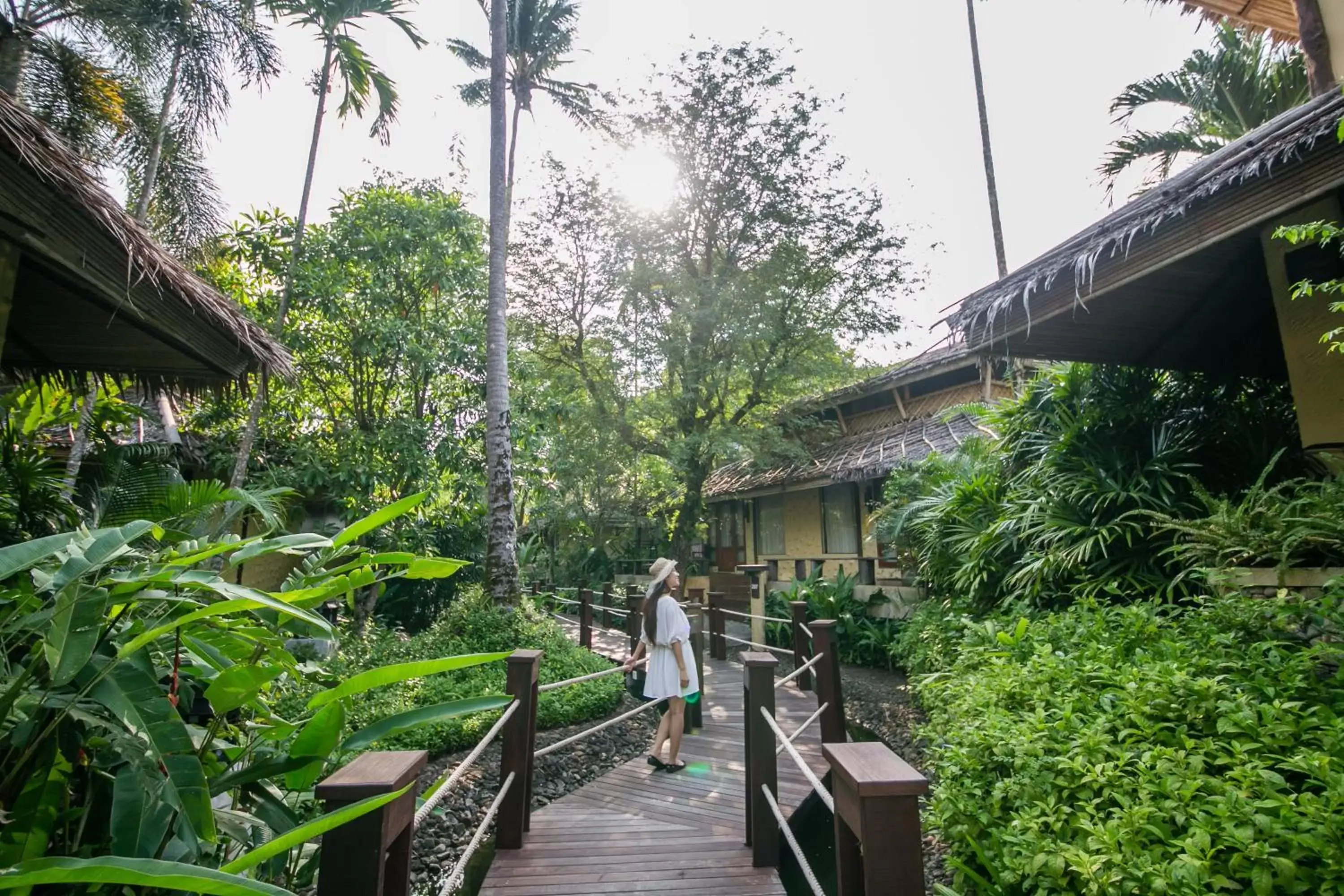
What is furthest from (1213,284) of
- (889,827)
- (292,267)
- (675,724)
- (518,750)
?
(292,267)

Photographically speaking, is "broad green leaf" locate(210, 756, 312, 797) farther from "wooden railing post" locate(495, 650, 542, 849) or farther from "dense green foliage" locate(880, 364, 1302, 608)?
"dense green foliage" locate(880, 364, 1302, 608)

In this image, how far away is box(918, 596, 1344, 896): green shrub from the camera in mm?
2053

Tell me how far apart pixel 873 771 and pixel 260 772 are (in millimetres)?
1514

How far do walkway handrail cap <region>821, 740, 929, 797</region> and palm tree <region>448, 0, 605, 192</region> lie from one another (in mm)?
13638

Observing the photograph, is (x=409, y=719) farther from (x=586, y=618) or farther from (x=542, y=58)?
(x=542, y=58)

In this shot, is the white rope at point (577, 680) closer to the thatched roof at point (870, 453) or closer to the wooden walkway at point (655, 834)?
the wooden walkway at point (655, 834)

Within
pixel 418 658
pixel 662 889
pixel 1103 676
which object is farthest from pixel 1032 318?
pixel 418 658

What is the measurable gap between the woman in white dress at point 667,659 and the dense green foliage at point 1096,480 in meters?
2.70

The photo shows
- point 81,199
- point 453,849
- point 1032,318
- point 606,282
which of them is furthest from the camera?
point 606,282

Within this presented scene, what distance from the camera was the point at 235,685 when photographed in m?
1.52

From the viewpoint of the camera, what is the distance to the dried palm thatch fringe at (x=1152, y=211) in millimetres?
3463

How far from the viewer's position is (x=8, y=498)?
267 centimetres

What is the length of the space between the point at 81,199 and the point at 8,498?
1.21 meters

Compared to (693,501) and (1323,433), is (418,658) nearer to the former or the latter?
(693,501)
